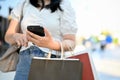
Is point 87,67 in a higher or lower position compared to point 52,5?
lower

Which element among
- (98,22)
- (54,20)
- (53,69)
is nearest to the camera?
(53,69)

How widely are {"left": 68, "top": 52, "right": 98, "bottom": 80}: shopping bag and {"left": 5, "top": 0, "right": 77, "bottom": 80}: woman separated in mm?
47

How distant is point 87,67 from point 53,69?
0.46ft

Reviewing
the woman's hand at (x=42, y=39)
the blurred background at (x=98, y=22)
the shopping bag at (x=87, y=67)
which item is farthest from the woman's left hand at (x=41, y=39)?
the blurred background at (x=98, y=22)

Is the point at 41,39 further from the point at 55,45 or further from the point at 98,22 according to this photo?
the point at 98,22

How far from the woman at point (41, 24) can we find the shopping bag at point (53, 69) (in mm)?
85

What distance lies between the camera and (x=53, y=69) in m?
0.88

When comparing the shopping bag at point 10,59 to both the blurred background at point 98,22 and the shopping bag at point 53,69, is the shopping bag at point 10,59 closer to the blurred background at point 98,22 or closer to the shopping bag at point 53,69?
the shopping bag at point 53,69

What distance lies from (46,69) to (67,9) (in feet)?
0.85

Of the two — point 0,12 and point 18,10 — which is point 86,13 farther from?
point 18,10

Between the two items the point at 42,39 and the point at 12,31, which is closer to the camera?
the point at 42,39

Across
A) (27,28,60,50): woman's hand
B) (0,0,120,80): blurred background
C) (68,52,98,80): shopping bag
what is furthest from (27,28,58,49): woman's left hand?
(0,0,120,80): blurred background

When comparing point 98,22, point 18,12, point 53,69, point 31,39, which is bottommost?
point 53,69

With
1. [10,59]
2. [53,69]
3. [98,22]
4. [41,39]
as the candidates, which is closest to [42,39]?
[41,39]
